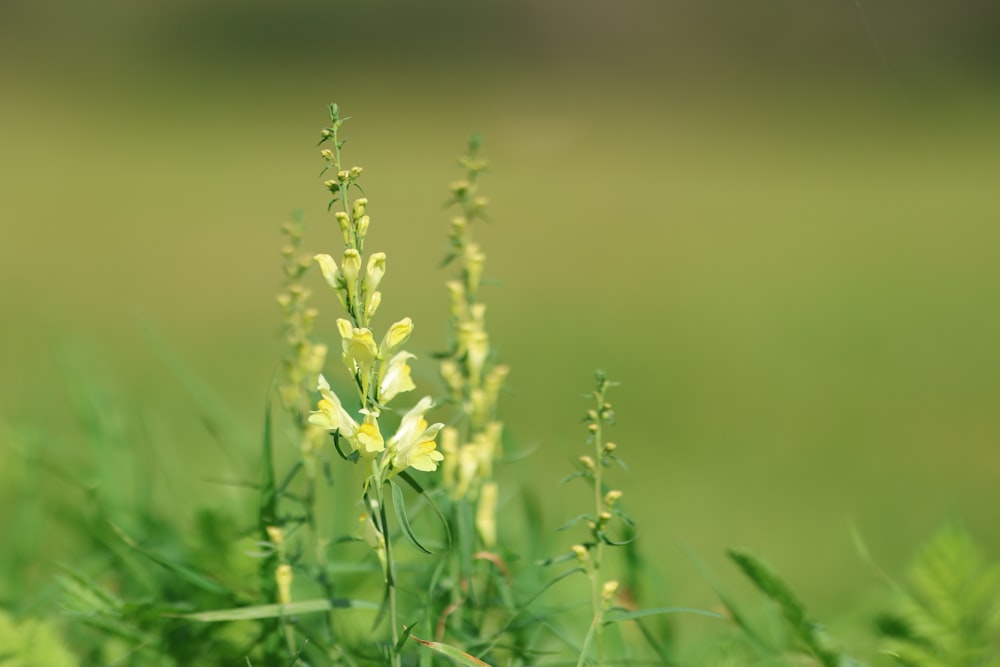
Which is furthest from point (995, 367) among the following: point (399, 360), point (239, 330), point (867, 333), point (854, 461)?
point (399, 360)

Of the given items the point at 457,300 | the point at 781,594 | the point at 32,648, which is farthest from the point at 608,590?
the point at 32,648

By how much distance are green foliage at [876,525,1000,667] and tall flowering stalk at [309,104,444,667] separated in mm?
409

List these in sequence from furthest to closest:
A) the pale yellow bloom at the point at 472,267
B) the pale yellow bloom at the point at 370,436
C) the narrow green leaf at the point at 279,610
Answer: the pale yellow bloom at the point at 472,267
the narrow green leaf at the point at 279,610
the pale yellow bloom at the point at 370,436

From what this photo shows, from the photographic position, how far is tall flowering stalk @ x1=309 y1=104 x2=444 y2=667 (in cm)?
60

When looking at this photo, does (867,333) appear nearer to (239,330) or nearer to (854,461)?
(854,461)

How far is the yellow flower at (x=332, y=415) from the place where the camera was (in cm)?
59

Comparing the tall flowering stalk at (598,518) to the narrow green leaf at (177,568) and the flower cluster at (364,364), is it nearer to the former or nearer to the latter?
the flower cluster at (364,364)

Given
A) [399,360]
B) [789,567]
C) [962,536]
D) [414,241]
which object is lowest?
[789,567]

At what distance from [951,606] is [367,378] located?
488 millimetres

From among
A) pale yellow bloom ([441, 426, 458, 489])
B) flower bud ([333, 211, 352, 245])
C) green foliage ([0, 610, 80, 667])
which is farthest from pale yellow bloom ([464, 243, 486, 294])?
green foliage ([0, 610, 80, 667])

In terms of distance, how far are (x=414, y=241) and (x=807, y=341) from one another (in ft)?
5.31

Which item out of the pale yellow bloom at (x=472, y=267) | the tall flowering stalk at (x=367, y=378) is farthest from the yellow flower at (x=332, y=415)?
the pale yellow bloom at (x=472, y=267)

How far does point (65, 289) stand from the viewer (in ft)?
10.6

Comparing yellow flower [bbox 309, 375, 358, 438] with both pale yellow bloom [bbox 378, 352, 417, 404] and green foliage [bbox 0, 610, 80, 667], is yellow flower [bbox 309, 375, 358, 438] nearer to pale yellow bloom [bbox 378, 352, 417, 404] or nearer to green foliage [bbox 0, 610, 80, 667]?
pale yellow bloom [bbox 378, 352, 417, 404]
